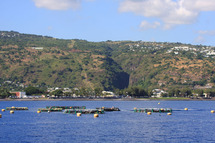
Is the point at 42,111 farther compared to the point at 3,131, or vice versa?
the point at 42,111

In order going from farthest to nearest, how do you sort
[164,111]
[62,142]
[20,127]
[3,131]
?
[164,111] < [20,127] < [3,131] < [62,142]

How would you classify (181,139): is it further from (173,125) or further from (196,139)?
(173,125)

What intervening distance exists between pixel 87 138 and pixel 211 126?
137ft

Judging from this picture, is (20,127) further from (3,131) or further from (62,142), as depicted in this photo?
(62,142)

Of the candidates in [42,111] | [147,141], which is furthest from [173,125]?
[42,111]

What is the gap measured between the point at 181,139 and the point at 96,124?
36193 mm

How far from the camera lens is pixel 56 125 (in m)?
120

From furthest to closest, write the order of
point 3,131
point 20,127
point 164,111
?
1. point 164,111
2. point 20,127
3. point 3,131

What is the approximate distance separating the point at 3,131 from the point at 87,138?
1019 inches

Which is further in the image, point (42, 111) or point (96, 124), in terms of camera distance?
point (42, 111)

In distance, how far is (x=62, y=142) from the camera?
288ft

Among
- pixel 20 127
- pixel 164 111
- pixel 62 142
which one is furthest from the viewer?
pixel 164 111

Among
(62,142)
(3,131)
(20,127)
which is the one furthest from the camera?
(20,127)

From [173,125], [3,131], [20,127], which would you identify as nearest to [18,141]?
[3,131]
